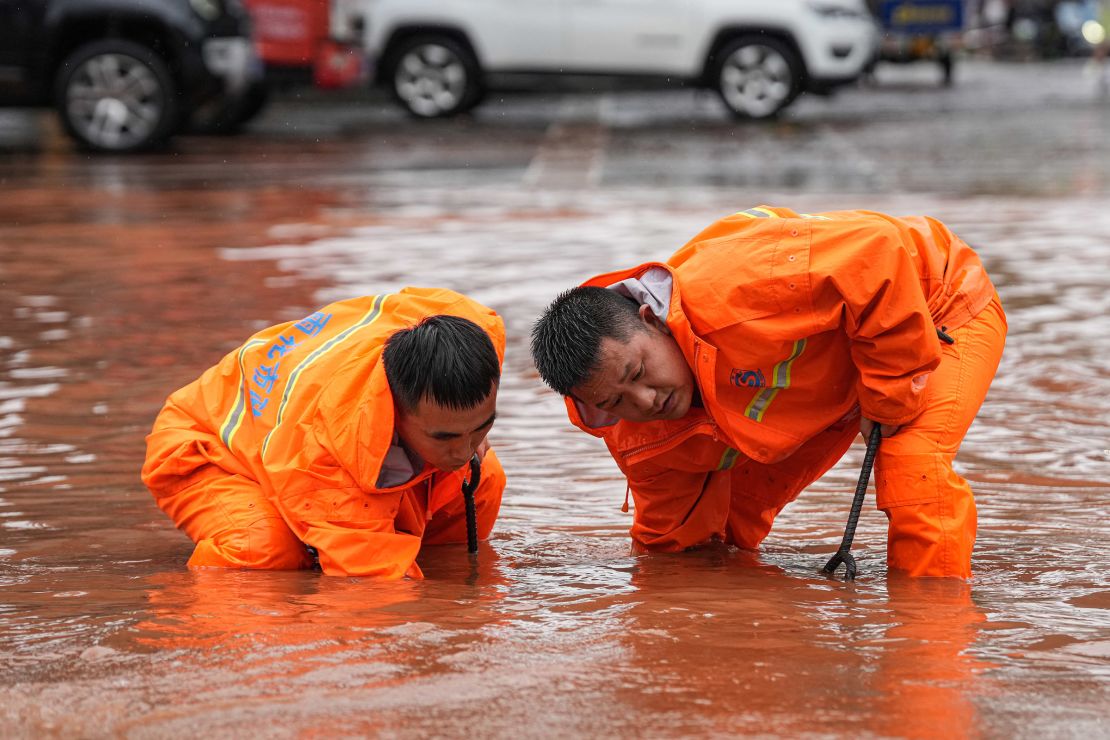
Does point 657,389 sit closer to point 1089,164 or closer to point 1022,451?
point 1022,451

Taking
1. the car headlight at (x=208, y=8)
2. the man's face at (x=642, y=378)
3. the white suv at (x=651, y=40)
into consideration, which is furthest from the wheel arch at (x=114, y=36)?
the man's face at (x=642, y=378)

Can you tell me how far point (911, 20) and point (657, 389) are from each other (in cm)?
2116

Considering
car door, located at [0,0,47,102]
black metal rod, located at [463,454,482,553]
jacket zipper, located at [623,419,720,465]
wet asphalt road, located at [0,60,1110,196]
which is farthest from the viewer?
car door, located at [0,0,47,102]

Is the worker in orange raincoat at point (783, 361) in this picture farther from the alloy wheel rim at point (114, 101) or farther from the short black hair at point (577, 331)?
the alloy wheel rim at point (114, 101)

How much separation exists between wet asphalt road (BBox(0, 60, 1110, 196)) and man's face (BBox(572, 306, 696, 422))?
7.66 metres

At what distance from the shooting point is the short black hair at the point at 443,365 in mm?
3463

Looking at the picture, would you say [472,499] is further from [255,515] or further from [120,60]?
[120,60]

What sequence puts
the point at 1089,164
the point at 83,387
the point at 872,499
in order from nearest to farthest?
1. the point at 872,499
2. the point at 83,387
3. the point at 1089,164

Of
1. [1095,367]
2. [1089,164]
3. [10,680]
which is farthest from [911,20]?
[10,680]

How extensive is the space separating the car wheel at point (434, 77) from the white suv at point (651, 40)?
19 millimetres

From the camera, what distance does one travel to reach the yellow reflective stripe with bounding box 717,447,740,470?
157 inches

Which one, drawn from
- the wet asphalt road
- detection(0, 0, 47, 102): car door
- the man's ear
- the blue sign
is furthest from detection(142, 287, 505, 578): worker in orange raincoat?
the blue sign

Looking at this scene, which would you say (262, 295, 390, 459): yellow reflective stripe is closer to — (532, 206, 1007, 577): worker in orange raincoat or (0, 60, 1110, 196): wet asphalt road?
(532, 206, 1007, 577): worker in orange raincoat

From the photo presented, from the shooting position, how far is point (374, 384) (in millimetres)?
3555
